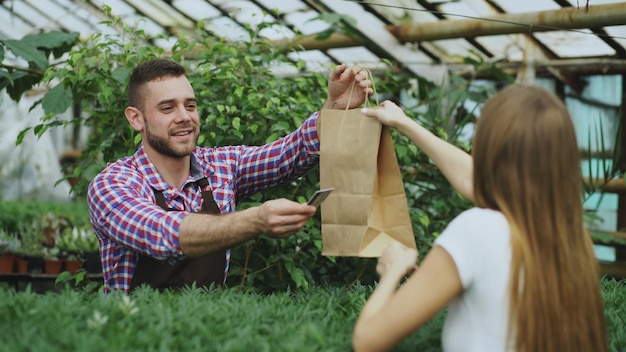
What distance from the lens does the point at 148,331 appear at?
5.34 feet

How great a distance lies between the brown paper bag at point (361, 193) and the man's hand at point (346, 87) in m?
0.26

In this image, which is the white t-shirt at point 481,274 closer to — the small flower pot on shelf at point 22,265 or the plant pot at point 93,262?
the plant pot at point 93,262

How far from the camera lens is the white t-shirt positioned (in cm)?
154

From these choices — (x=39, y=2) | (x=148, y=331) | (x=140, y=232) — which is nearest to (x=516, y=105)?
(x=148, y=331)

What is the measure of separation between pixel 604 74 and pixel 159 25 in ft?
13.3

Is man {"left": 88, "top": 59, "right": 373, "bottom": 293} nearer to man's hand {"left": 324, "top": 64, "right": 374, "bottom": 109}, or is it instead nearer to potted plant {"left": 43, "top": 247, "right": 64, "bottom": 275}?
man's hand {"left": 324, "top": 64, "right": 374, "bottom": 109}

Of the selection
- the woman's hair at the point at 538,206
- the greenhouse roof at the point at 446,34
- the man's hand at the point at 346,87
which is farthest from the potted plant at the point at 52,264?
the woman's hair at the point at 538,206

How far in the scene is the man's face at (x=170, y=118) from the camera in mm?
2654

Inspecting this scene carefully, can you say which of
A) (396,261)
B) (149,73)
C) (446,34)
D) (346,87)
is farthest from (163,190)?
(446,34)

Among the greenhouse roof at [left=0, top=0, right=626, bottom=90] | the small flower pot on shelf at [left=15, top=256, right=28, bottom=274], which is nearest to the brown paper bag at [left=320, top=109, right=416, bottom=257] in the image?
the greenhouse roof at [left=0, top=0, right=626, bottom=90]

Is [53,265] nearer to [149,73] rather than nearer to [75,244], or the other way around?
[75,244]

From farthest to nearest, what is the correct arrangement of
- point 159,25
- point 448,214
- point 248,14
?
point 159,25 < point 248,14 < point 448,214

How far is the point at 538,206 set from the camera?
158cm

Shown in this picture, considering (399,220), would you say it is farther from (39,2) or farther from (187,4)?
(39,2)
